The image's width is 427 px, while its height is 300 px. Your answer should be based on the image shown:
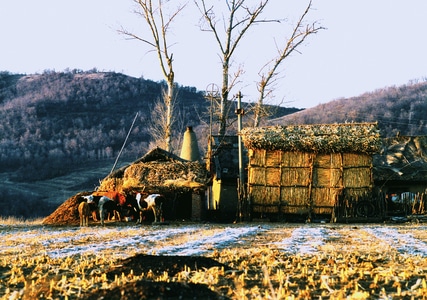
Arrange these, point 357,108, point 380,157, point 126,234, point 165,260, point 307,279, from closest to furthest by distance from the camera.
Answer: point 307,279
point 165,260
point 126,234
point 380,157
point 357,108

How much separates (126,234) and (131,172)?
9.35 m

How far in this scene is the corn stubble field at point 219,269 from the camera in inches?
251

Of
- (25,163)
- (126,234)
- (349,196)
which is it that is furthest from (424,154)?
(25,163)

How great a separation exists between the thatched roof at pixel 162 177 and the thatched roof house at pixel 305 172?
234cm

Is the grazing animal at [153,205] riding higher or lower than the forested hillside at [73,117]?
lower

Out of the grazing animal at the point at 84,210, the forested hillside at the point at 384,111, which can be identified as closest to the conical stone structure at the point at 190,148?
the grazing animal at the point at 84,210

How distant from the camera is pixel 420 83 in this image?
120 m

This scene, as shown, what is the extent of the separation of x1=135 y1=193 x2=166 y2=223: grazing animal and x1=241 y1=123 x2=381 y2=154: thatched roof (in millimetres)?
4105

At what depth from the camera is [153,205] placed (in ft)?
67.9

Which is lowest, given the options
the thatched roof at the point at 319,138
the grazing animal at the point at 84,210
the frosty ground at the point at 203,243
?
the grazing animal at the point at 84,210

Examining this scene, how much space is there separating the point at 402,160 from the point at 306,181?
8.33 metres

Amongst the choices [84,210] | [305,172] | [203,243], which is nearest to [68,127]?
[305,172]

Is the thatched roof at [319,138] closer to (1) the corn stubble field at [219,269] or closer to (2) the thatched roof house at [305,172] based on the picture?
(2) the thatched roof house at [305,172]

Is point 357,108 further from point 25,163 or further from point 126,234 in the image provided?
point 126,234
